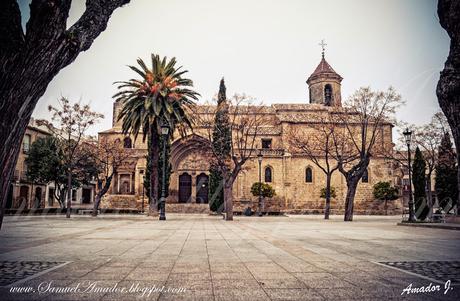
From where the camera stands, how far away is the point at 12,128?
3.94 meters

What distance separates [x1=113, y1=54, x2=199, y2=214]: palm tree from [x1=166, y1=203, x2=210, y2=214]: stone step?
422 inches

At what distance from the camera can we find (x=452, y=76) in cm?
449

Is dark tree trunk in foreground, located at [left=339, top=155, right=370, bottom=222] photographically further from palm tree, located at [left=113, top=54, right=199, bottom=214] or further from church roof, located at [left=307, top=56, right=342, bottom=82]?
church roof, located at [left=307, top=56, right=342, bottom=82]

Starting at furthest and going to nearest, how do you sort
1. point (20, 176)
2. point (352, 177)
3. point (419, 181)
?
point (20, 176) → point (419, 181) → point (352, 177)

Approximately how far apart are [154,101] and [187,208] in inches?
610

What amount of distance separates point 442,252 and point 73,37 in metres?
8.54

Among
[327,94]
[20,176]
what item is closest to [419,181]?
[327,94]

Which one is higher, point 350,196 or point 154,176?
point 154,176

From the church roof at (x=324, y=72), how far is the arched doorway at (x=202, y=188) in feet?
71.3

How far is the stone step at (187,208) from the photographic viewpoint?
35594 millimetres

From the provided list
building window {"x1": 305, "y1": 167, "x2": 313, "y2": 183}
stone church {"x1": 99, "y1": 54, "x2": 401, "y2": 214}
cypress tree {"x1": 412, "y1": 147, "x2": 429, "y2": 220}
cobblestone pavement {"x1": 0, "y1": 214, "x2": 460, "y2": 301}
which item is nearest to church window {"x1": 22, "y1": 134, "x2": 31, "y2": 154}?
stone church {"x1": 99, "y1": 54, "x2": 401, "y2": 214}

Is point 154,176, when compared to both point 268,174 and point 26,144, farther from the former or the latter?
point 26,144

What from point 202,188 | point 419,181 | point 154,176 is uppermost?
point 154,176

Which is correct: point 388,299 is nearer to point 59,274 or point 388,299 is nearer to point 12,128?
point 59,274
